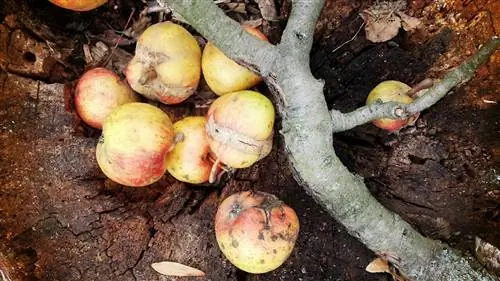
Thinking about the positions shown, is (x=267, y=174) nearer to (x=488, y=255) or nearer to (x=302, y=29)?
(x=302, y=29)

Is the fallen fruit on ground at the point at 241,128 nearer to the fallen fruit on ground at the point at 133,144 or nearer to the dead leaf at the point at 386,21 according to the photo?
the fallen fruit on ground at the point at 133,144

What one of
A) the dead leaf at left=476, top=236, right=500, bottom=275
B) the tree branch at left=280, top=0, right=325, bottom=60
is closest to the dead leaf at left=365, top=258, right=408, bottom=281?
the dead leaf at left=476, top=236, right=500, bottom=275

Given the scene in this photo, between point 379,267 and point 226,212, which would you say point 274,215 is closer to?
point 226,212

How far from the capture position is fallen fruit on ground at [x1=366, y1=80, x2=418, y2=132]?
2.66m

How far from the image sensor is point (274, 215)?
260cm

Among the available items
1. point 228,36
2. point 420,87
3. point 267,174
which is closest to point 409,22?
point 420,87

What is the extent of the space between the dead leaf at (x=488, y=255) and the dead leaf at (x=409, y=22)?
1014mm

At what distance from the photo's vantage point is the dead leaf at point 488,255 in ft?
8.18

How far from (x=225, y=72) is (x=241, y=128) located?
316mm

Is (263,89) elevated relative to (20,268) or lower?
elevated

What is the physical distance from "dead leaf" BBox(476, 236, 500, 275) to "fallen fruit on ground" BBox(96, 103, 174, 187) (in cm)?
143

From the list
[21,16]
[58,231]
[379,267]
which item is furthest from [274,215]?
[21,16]

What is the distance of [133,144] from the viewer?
2.60 metres

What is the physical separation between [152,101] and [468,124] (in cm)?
155
